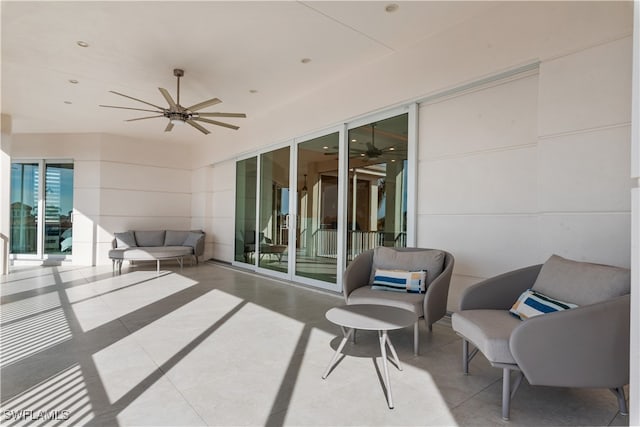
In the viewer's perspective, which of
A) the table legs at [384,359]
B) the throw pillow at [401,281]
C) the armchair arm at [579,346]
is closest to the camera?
the armchair arm at [579,346]

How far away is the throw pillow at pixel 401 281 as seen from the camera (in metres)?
3.45

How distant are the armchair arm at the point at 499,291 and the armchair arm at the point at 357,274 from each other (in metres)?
1.17

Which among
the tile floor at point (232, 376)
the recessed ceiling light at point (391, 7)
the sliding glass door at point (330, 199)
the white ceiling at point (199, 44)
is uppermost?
the recessed ceiling light at point (391, 7)

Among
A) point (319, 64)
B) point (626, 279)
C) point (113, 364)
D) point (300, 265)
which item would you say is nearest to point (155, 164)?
point (300, 265)

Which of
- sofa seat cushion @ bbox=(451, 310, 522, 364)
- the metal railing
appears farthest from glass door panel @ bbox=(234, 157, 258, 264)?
sofa seat cushion @ bbox=(451, 310, 522, 364)

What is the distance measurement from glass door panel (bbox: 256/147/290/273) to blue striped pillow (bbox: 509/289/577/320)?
4656mm

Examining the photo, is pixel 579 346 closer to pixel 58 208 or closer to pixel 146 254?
pixel 146 254

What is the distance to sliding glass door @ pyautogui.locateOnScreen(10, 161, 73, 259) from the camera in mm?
8992

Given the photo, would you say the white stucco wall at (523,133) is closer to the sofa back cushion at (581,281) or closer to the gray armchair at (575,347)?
the sofa back cushion at (581,281)

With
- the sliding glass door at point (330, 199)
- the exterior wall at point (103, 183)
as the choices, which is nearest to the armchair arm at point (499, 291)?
the sliding glass door at point (330, 199)

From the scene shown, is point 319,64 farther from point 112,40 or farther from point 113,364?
point 113,364

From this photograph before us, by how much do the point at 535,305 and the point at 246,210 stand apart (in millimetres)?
6726

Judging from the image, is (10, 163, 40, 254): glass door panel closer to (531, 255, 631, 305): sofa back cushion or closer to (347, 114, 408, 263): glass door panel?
(347, 114, 408, 263): glass door panel

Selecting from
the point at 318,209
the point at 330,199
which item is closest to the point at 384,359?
the point at 330,199
